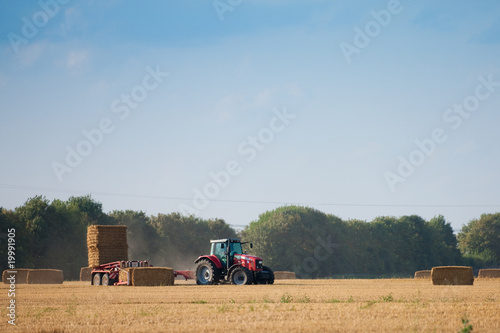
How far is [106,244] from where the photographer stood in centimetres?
3756

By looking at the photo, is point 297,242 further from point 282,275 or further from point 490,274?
point 490,274

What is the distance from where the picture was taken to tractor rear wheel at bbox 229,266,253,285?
3372 centimetres

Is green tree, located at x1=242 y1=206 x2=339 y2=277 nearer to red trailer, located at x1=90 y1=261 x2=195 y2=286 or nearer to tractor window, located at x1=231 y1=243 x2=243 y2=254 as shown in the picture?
tractor window, located at x1=231 y1=243 x2=243 y2=254

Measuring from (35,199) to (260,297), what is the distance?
163 feet

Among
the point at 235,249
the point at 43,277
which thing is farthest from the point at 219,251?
the point at 43,277

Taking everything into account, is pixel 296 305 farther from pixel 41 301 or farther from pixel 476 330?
pixel 41 301

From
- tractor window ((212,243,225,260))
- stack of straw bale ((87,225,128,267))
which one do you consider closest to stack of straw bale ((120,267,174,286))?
tractor window ((212,243,225,260))

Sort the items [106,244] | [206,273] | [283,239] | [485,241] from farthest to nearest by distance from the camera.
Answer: [485,241], [283,239], [106,244], [206,273]

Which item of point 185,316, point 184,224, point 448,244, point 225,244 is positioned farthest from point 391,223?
point 185,316

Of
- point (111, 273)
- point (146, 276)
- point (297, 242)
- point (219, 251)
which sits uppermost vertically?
point (297, 242)

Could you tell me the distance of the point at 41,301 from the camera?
21.6m

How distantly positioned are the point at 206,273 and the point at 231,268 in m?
1.73

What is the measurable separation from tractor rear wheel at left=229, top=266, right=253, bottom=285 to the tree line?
34011mm

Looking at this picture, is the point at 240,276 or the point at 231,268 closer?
the point at 240,276
